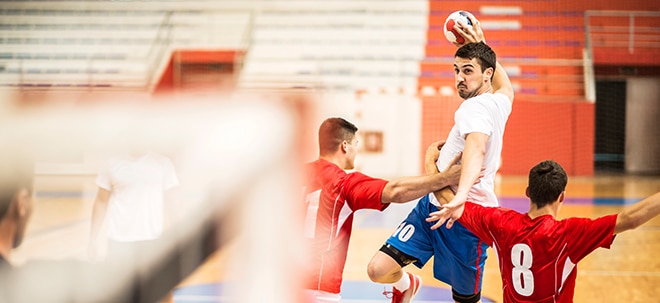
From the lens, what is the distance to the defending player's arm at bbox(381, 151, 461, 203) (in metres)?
2.37

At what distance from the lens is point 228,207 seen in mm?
848

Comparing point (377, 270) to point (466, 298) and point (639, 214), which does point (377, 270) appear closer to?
point (466, 298)

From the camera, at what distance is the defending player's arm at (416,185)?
2.37 metres

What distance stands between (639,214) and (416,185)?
2.35 feet

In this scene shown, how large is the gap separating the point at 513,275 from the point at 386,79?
12.1 m

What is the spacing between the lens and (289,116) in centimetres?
89

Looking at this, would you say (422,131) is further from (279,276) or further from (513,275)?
(279,276)

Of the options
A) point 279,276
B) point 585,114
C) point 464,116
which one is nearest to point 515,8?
point 585,114

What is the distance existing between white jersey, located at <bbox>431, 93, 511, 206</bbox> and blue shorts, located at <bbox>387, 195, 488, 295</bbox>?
0.24m

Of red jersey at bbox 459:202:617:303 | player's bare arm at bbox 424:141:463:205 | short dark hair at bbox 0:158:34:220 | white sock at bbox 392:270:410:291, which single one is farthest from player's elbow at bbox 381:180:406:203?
short dark hair at bbox 0:158:34:220

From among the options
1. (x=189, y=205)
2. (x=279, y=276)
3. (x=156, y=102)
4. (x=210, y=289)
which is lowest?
(x=210, y=289)

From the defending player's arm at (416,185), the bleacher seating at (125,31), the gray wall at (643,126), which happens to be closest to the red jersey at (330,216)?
the defending player's arm at (416,185)

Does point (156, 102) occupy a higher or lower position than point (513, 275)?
higher

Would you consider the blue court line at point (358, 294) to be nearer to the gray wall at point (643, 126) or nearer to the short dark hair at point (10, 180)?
the short dark hair at point (10, 180)
